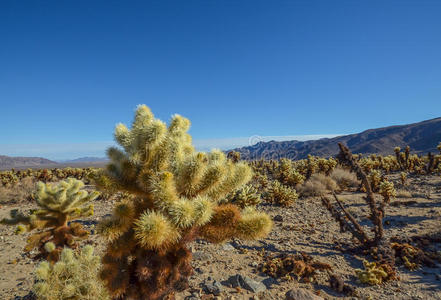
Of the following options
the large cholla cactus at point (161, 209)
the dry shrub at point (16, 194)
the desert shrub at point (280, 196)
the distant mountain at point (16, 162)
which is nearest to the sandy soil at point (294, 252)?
the desert shrub at point (280, 196)

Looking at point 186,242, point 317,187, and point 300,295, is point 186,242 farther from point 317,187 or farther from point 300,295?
point 317,187

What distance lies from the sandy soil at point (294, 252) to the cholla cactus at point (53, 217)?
807 millimetres

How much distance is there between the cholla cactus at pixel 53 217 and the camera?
4215 mm

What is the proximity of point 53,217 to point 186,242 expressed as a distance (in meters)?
3.47

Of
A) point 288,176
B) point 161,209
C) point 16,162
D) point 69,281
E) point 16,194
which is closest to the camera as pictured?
point 161,209

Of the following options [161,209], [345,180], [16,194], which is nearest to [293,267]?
[161,209]

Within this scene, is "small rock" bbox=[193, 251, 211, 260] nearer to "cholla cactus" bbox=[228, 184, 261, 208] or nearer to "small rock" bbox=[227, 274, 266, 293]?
"small rock" bbox=[227, 274, 266, 293]

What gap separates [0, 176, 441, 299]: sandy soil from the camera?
12.0 ft

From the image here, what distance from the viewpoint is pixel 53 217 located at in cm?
448

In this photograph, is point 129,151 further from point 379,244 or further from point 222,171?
point 379,244

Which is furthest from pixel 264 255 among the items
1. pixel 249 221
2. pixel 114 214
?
pixel 114 214

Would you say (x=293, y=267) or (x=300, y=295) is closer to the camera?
(x=300, y=295)

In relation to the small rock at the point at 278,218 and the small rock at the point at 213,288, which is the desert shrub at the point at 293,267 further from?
the small rock at the point at 278,218

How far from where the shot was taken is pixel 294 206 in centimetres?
914
